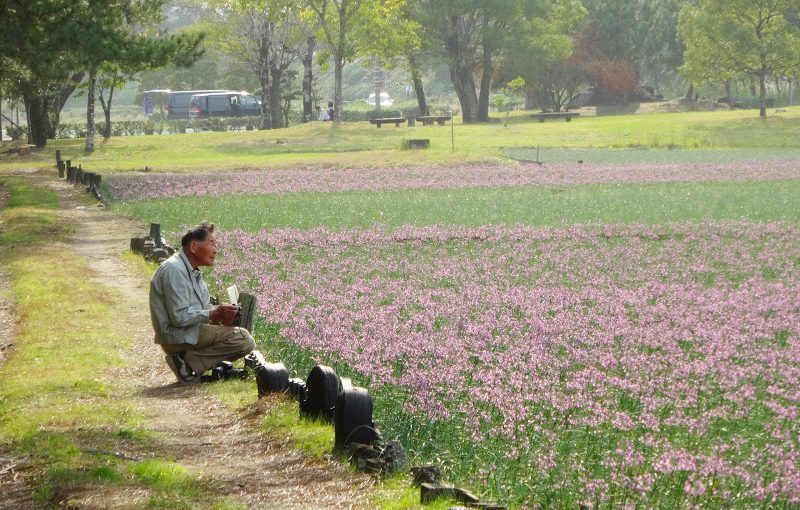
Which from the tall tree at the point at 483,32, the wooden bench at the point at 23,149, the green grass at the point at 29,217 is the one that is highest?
the tall tree at the point at 483,32

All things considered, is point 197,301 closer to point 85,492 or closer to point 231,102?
point 85,492

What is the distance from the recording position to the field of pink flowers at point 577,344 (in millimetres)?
7816

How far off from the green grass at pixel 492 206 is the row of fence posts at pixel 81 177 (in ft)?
14.4

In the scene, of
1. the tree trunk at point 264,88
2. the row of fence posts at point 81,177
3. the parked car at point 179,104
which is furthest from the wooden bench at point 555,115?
the row of fence posts at point 81,177

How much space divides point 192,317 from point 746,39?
70252 mm

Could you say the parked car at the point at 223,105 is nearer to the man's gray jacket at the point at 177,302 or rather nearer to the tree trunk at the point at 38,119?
the tree trunk at the point at 38,119

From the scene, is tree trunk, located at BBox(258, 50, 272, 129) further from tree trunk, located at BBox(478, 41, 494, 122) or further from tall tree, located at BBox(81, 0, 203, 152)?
tall tree, located at BBox(81, 0, 203, 152)

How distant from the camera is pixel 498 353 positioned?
11.5m

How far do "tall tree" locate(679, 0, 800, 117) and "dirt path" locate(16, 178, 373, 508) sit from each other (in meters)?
67.3

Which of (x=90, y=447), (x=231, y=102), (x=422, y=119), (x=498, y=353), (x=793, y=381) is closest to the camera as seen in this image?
(x=90, y=447)

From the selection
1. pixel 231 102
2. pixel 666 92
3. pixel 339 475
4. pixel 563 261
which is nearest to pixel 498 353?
pixel 339 475

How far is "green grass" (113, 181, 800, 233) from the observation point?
2833cm

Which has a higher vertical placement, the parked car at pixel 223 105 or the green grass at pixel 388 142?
the parked car at pixel 223 105

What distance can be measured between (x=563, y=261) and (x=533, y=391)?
10713 mm
